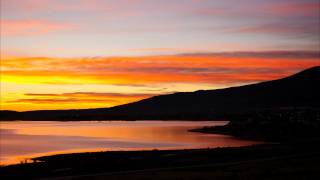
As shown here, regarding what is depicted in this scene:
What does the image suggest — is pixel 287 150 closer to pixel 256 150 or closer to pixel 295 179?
pixel 256 150

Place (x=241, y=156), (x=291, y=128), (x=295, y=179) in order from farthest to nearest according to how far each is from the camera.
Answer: (x=291, y=128) < (x=241, y=156) < (x=295, y=179)

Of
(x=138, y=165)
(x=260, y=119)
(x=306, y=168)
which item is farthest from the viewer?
(x=260, y=119)

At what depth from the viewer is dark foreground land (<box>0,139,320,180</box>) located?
37.4 meters

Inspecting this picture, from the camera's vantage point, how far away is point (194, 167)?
46.3m

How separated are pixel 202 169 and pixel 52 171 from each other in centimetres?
1297

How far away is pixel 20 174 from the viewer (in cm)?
4522

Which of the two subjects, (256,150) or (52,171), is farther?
(256,150)

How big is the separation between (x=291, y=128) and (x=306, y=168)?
241 feet

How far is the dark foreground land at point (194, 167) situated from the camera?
37.4m

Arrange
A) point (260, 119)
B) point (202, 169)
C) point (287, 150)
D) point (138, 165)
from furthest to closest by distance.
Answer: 1. point (260, 119)
2. point (287, 150)
3. point (138, 165)
4. point (202, 169)

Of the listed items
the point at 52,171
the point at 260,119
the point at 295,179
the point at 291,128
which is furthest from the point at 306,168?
the point at 260,119

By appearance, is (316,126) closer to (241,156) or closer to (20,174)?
(241,156)

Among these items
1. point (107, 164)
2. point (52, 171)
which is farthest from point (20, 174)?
point (107, 164)

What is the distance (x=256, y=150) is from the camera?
208ft
